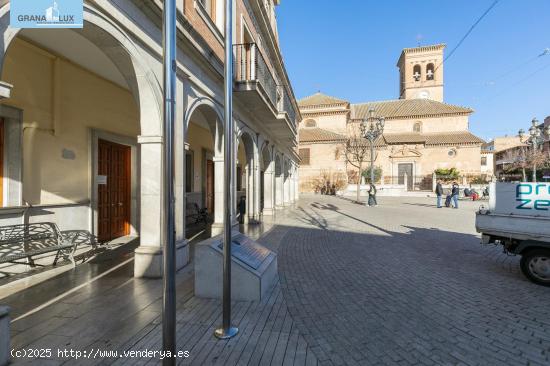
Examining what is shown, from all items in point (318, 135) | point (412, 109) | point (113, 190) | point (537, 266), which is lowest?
point (537, 266)

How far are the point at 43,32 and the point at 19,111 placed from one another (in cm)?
151

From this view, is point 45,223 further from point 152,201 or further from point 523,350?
point 523,350

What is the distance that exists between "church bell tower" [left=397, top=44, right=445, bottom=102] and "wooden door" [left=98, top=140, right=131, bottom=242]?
181 feet

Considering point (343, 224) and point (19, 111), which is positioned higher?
point (19, 111)

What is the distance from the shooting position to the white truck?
15.2 ft

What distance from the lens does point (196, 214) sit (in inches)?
436

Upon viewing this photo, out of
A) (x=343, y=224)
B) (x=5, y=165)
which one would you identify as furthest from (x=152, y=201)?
(x=343, y=224)

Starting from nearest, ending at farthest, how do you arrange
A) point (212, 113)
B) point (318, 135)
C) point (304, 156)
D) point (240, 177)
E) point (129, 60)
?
point (129, 60) → point (212, 113) → point (240, 177) → point (318, 135) → point (304, 156)

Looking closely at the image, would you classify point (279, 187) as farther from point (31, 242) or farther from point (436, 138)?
point (436, 138)

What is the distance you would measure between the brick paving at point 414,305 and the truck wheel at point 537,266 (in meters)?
0.16

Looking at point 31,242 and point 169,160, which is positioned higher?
point 169,160

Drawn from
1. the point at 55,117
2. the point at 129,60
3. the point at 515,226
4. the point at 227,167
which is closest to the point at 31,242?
the point at 55,117

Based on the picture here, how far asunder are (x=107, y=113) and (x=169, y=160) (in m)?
6.49

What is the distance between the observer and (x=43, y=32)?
4.60 m
